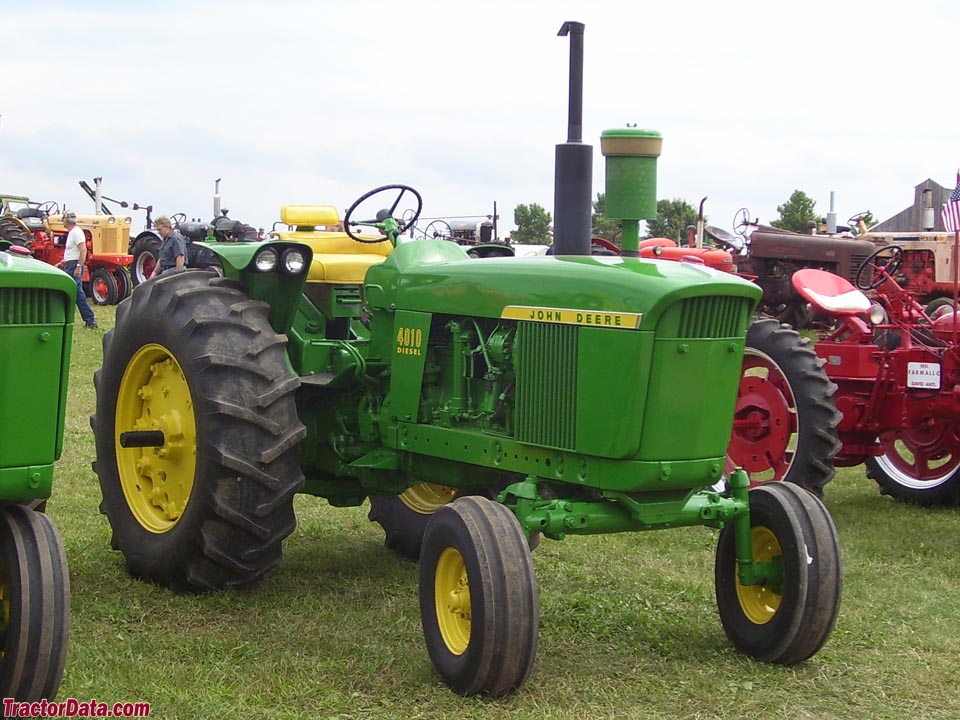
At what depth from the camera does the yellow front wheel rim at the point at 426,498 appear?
238 inches

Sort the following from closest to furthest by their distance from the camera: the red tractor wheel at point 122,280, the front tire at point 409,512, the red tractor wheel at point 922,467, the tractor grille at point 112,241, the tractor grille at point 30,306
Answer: the tractor grille at point 30,306, the front tire at point 409,512, the red tractor wheel at point 922,467, the red tractor wheel at point 122,280, the tractor grille at point 112,241

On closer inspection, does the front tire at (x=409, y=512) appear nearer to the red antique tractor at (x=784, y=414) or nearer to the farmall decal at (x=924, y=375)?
the red antique tractor at (x=784, y=414)

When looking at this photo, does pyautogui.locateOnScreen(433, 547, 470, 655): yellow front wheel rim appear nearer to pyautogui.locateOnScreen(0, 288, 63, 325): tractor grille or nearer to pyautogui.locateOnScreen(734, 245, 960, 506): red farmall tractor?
pyautogui.locateOnScreen(0, 288, 63, 325): tractor grille

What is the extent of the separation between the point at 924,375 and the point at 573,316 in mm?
3453

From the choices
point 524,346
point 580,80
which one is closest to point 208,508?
point 524,346

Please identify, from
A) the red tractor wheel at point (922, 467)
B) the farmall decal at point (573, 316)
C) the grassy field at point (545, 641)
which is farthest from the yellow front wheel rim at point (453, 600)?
the red tractor wheel at point (922, 467)

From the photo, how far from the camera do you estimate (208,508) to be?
504cm

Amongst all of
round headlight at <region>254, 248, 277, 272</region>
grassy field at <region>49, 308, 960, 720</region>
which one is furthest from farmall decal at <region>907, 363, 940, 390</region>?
round headlight at <region>254, 248, 277, 272</region>

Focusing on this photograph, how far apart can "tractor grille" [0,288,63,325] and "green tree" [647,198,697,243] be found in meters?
31.9

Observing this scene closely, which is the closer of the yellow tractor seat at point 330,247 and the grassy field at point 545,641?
the grassy field at point 545,641

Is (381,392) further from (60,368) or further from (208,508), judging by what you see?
(60,368)

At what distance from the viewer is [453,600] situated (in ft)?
13.9

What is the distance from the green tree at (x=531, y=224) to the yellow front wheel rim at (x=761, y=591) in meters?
37.2

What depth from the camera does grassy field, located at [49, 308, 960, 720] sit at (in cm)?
407
